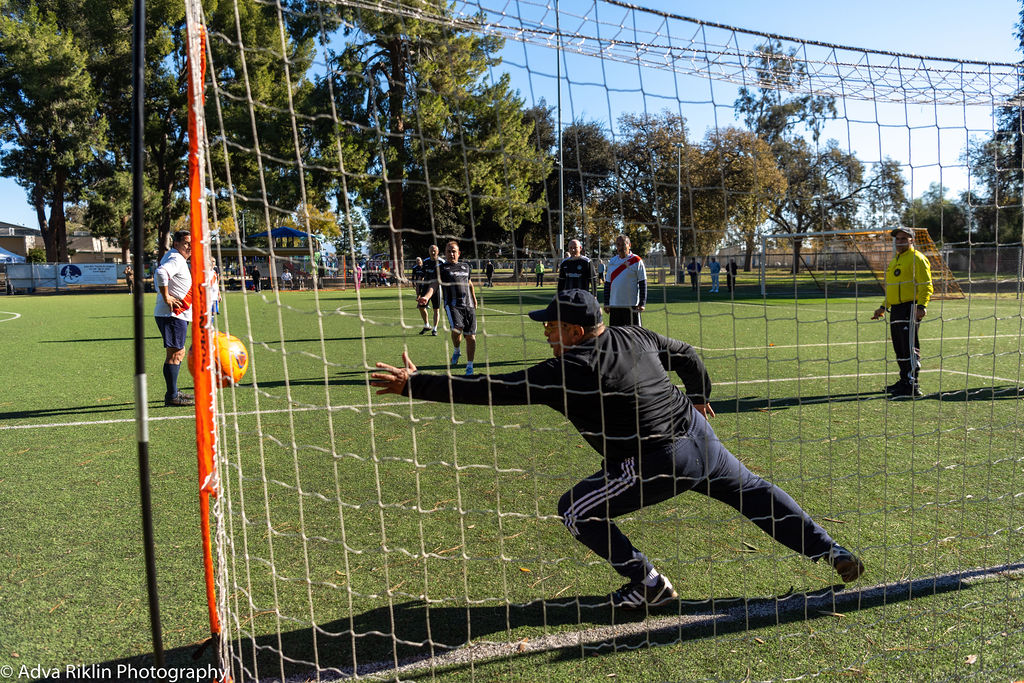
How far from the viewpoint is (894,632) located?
310 cm

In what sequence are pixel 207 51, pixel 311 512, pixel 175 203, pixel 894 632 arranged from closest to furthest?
pixel 207 51, pixel 894 632, pixel 311 512, pixel 175 203

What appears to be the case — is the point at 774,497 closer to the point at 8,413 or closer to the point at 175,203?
the point at 8,413

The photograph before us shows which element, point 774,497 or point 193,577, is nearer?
point 774,497

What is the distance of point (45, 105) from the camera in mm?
36281

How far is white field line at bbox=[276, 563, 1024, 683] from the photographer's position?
2920 millimetres

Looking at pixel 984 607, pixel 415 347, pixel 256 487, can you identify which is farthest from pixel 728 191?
pixel 415 347

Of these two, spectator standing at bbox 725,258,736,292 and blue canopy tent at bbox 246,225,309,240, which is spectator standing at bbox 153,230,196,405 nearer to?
blue canopy tent at bbox 246,225,309,240

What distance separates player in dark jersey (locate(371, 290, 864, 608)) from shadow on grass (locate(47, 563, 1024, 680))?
6.3 inches

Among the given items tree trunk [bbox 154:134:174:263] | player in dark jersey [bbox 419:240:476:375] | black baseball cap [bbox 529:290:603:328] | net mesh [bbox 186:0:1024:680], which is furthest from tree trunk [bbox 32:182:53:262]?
black baseball cap [bbox 529:290:603:328]

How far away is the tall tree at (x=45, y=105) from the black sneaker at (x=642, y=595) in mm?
42319

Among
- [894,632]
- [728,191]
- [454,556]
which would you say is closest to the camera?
[894,632]

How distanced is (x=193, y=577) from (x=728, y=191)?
11.1 feet

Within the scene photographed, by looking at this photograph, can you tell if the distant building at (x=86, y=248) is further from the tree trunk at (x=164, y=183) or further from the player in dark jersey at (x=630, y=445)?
the player in dark jersey at (x=630, y=445)

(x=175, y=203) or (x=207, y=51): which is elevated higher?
(x=175, y=203)
